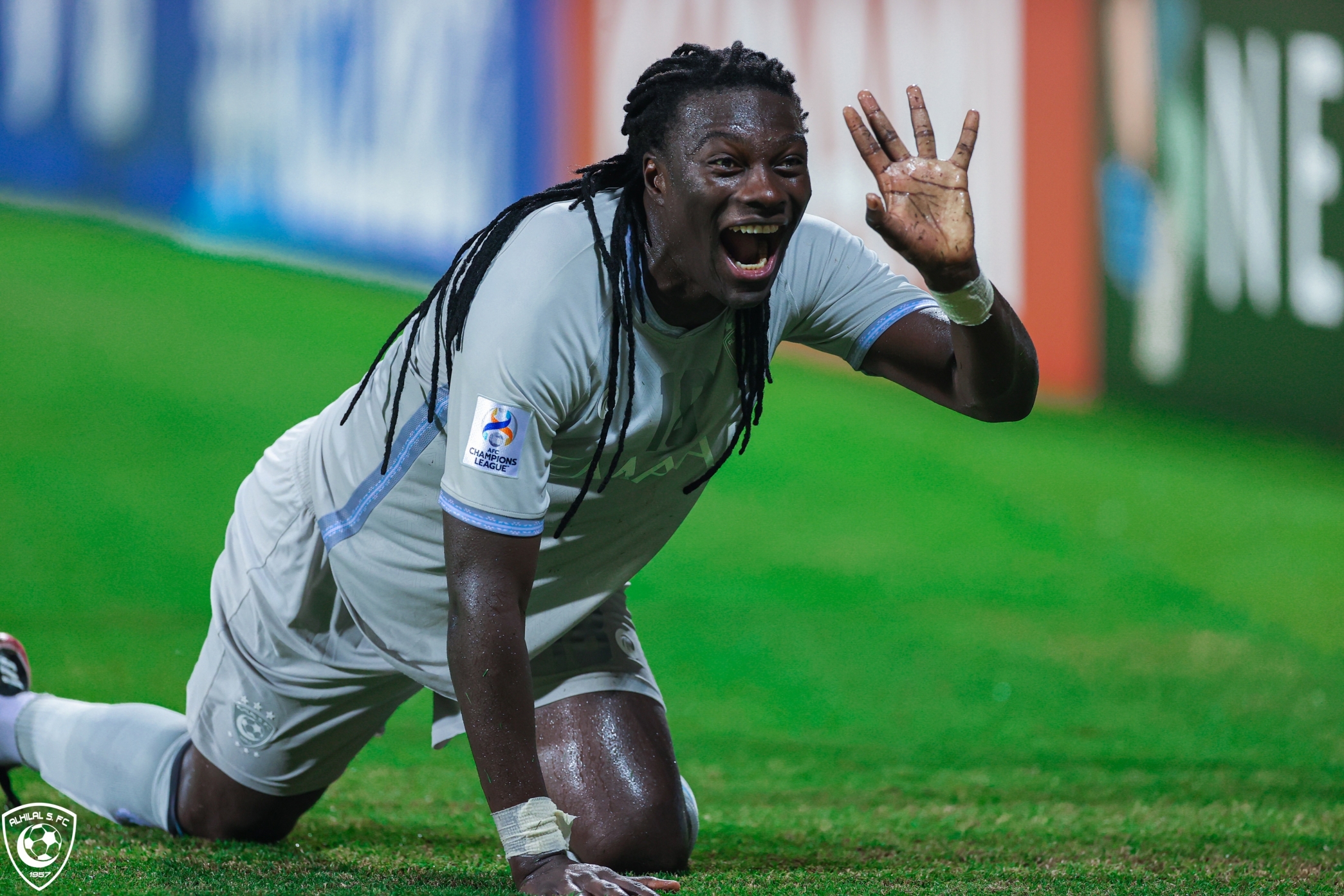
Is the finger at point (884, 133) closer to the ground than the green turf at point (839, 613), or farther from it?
farther from it

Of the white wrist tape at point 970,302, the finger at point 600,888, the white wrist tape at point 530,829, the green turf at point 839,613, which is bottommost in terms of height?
the green turf at point 839,613

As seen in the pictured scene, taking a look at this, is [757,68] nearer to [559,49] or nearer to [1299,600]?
[1299,600]

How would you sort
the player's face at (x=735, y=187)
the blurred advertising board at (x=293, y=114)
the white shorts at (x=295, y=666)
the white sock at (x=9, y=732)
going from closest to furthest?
the player's face at (x=735, y=187)
the white shorts at (x=295, y=666)
the white sock at (x=9, y=732)
the blurred advertising board at (x=293, y=114)

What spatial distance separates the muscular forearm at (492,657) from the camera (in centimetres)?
273

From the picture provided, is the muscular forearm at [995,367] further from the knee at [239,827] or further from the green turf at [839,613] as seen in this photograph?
the knee at [239,827]

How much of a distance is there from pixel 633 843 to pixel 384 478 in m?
0.91

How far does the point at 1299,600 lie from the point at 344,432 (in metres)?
5.15

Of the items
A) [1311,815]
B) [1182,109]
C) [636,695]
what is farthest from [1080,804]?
[1182,109]

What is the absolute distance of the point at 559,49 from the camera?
1016cm

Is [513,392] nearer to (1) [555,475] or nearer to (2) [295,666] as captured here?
(1) [555,475]

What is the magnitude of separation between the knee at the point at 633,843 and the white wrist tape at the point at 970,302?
48.2 inches

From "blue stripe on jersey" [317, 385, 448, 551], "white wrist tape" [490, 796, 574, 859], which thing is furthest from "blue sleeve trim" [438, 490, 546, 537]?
"white wrist tape" [490, 796, 574, 859]

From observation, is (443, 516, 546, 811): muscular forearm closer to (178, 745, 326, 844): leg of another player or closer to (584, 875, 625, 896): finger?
(584, 875, 625, 896): finger

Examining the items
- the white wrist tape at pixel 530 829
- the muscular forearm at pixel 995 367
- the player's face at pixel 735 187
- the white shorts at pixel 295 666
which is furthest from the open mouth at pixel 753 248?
the white shorts at pixel 295 666
